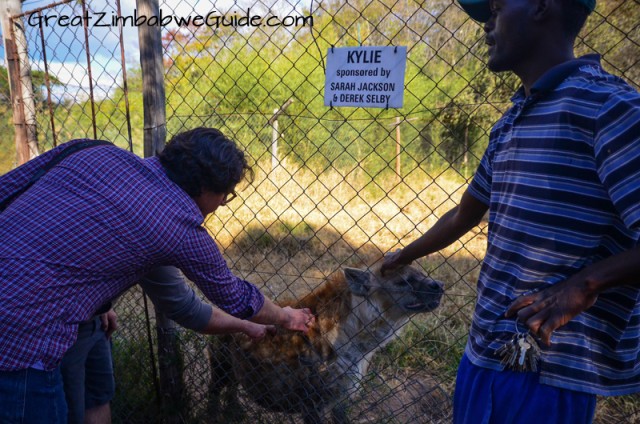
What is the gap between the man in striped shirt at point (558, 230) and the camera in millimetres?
1240

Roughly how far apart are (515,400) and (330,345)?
1.69 m

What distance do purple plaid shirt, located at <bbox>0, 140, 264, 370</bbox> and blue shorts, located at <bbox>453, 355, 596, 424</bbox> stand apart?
3.41ft

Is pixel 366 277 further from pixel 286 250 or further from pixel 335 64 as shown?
pixel 286 250

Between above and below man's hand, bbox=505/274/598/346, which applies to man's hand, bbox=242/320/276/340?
below

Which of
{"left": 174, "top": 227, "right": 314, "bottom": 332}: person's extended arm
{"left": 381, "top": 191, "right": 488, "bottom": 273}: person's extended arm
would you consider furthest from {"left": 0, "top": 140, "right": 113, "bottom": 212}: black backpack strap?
{"left": 381, "top": 191, "right": 488, "bottom": 273}: person's extended arm

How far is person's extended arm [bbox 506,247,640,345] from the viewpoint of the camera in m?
1.21

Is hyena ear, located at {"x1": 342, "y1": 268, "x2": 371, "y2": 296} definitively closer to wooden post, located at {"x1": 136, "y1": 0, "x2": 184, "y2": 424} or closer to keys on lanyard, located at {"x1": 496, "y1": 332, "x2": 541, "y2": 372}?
wooden post, located at {"x1": 136, "y1": 0, "x2": 184, "y2": 424}

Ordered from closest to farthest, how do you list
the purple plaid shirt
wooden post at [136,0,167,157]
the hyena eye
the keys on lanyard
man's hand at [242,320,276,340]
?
the keys on lanyard, the purple plaid shirt, man's hand at [242,320,276,340], wooden post at [136,0,167,157], the hyena eye

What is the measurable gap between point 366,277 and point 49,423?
5.81 feet

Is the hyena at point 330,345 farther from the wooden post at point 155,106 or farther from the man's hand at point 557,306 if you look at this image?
the man's hand at point 557,306

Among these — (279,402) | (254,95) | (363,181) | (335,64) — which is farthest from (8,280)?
(254,95)

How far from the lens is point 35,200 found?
6.19 ft

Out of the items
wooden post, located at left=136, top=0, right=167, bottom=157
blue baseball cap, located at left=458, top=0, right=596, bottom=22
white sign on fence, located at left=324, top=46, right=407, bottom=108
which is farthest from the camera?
wooden post, located at left=136, top=0, right=167, bottom=157

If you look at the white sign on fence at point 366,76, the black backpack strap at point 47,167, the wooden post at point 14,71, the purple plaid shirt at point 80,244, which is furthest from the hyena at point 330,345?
the wooden post at point 14,71
